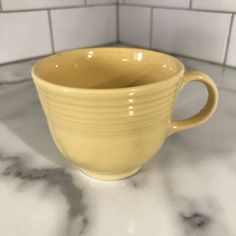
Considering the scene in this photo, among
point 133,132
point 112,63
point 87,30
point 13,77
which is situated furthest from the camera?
point 87,30

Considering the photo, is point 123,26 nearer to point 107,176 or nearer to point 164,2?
point 164,2

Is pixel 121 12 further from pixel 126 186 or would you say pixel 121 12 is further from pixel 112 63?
pixel 126 186

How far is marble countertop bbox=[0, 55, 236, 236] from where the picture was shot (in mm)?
240

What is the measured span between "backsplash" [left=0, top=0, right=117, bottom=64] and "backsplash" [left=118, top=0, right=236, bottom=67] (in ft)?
0.21

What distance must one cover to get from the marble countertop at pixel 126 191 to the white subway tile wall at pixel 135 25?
0.42m

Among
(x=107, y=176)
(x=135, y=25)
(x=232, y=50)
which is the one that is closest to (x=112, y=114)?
(x=107, y=176)

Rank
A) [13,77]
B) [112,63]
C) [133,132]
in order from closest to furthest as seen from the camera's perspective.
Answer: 1. [133,132]
2. [112,63]
3. [13,77]

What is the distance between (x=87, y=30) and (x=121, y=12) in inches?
4.5

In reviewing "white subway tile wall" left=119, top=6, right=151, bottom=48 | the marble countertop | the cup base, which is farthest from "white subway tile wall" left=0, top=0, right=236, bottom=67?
the cup base

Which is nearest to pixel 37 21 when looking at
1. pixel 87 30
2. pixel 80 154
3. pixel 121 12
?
pixel 87 30

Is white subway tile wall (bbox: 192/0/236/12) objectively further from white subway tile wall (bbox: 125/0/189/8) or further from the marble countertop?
the marble countertop

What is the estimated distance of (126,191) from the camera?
0.28 m

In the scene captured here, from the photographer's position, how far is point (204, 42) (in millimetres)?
647

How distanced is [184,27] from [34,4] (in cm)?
33
